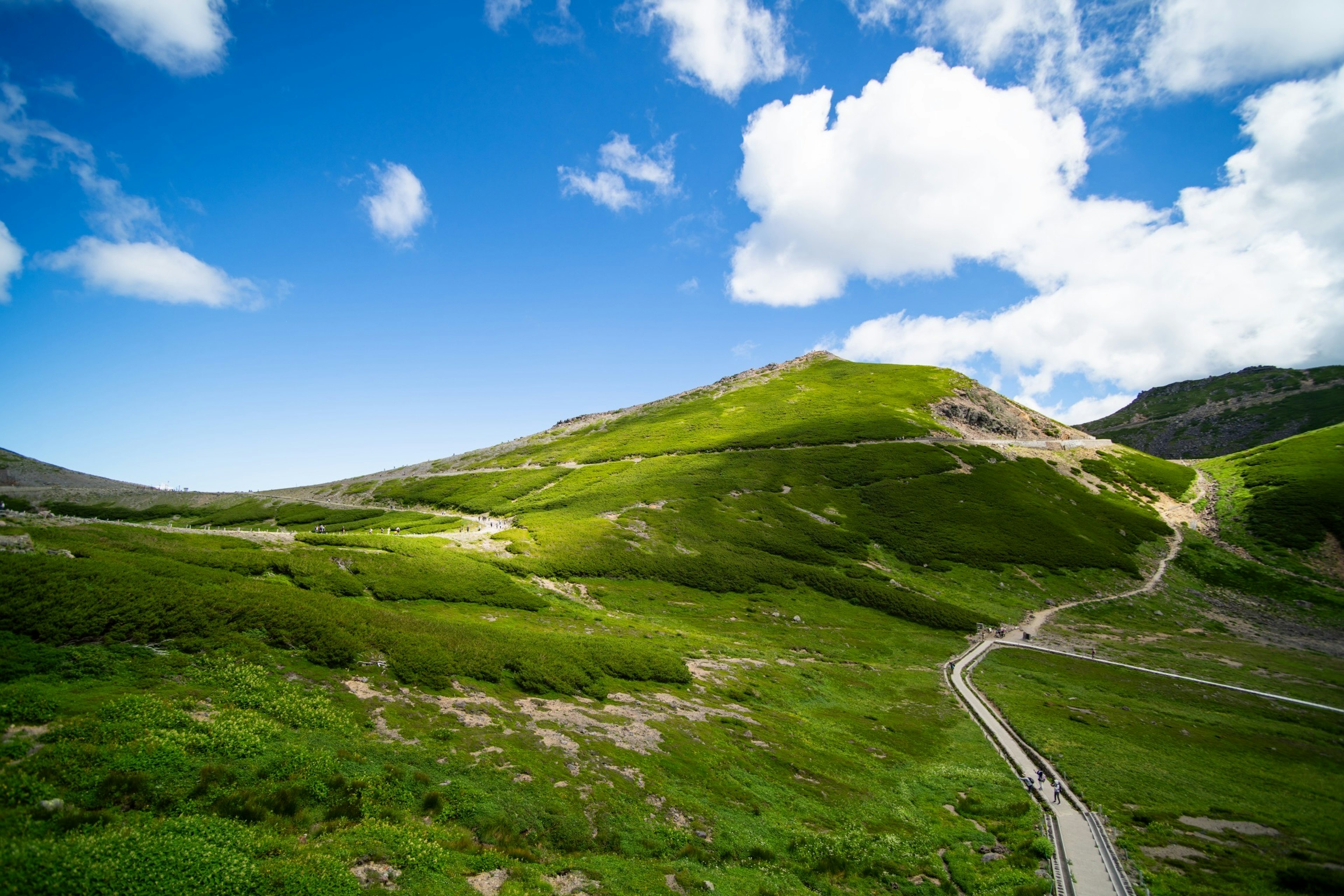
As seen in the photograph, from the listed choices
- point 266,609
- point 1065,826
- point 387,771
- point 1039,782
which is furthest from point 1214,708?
point 266,609

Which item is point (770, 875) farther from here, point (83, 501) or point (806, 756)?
point (83, 501)

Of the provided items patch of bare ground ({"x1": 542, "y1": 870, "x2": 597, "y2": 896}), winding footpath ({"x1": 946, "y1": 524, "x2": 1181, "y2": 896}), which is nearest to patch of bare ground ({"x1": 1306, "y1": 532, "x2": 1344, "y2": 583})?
winding footpath ({"x1": 946, "y1": 524, "x2": 1181, "y2": 896})

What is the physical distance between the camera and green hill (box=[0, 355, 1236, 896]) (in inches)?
582

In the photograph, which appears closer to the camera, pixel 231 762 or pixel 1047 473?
pixel 231 762

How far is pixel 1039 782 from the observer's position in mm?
32156

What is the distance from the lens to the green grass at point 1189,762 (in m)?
23.1

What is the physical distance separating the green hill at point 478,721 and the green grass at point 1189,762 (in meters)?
5.08

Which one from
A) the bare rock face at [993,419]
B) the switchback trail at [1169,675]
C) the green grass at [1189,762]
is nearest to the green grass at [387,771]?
the green grass at [1189,762]

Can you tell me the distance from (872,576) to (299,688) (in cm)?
7876

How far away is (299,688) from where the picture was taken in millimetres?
22828

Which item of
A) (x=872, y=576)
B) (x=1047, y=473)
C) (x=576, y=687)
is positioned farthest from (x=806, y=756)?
(x=1047, y=473)

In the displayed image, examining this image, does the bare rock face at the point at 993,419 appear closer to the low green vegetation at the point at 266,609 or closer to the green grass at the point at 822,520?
the green grass at the point at 822,520

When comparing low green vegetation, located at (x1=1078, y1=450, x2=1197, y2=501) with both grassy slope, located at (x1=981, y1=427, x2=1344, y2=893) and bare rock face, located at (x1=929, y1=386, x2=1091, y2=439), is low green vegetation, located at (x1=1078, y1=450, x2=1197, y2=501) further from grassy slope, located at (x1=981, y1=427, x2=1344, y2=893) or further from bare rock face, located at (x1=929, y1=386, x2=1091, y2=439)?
grassy slope, located at (x1=981, y1=427, x2=1344, y2=893)

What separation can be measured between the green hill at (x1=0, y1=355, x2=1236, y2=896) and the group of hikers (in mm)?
778
